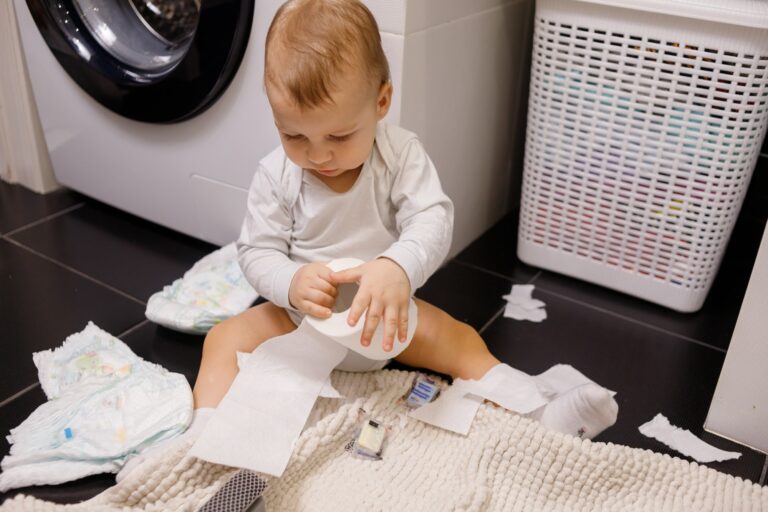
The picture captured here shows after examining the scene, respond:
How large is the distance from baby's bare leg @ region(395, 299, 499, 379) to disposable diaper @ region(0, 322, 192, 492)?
31cm

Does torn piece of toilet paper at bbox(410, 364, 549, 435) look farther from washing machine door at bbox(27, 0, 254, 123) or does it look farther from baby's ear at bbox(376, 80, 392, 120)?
washing machine door at bbox(27, 0, 254, 123)

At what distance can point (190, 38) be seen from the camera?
1181mm

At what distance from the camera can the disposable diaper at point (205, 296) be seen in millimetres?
1093

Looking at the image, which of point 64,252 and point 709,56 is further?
point 64,252

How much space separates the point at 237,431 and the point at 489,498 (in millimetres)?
293

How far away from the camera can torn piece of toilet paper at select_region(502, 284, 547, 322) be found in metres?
1.20

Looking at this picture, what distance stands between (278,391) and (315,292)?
0.46 feet

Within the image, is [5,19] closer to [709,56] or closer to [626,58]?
[626,58]

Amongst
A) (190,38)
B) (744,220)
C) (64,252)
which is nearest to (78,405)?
(64,252)

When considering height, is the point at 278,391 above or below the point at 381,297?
below

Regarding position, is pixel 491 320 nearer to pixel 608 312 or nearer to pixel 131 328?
pixel 608 312

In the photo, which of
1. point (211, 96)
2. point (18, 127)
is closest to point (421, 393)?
point (211, 96)

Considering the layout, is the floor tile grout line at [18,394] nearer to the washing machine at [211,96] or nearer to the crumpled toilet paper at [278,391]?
the crumpled toilet paper at [278,391]

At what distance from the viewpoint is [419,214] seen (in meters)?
0.93
